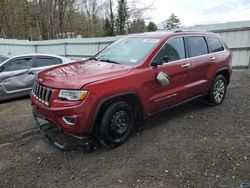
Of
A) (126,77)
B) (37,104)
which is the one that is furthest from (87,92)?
(37,104)

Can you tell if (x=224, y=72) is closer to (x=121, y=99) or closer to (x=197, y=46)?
(x=197, y=46)

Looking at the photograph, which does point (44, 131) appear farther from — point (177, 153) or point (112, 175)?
point (177, 153)

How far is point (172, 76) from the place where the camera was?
480 cm

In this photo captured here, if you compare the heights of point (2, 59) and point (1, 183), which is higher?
point (2, 59)

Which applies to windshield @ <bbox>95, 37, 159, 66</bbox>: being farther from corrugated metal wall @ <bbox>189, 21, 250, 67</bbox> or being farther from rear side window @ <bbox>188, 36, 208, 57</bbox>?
corrugated metal wall @ <bbox>189, 21, 250, 67</bbox>

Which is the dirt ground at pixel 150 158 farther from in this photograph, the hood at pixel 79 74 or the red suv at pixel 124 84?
the hood at pixel 79 74

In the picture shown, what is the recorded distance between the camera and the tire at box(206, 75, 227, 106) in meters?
6.00

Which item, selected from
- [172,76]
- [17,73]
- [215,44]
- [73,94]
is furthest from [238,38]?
[73,94]

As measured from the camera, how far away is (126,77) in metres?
4.09

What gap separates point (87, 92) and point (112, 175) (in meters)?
1.18

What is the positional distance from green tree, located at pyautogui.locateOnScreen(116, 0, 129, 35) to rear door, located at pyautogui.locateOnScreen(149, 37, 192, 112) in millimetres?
28633

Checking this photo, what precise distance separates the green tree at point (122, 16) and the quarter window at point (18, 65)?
2612cm

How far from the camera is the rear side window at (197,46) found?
5.38m

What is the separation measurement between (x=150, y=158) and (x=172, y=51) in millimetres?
2125
